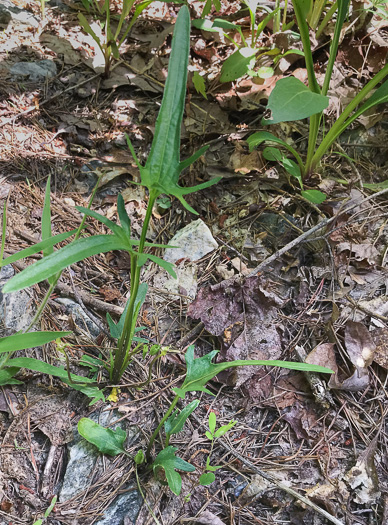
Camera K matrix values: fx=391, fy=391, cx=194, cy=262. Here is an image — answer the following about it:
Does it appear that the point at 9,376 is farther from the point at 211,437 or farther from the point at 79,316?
the point at 211,437

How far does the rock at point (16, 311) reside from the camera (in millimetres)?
1200

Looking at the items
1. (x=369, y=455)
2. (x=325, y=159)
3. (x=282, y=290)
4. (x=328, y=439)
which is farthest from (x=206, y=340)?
(x=325, y=159)

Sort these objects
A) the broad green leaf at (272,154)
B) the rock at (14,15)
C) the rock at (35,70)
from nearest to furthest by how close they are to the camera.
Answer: the broad green leaf at (272,154) → the rock at (35,70) → the rock at (14,15)

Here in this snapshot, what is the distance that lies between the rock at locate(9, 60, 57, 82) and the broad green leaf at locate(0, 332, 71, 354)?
4.70ft

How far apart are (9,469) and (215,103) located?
5.33ft

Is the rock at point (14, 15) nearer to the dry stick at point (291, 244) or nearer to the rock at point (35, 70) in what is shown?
the rock at point (35, 70)

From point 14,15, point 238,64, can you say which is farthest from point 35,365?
point 14,15

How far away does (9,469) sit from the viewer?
983mm

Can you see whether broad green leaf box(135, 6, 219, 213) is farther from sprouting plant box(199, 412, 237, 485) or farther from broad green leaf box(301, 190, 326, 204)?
broad green leaf box(301, 190, 326, 204)

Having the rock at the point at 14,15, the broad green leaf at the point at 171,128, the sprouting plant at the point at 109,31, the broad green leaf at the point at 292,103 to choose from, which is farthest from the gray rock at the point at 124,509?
the rock at the point at 14,15

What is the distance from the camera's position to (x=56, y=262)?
748mm

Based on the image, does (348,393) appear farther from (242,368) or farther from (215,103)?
(215,103)

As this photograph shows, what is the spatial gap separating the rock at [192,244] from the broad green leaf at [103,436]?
0.64 meters

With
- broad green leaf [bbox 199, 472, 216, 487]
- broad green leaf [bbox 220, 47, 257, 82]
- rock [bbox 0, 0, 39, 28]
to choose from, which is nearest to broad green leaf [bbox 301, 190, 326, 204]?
broad green leaf [bbox 220, 47, 257, 82]
